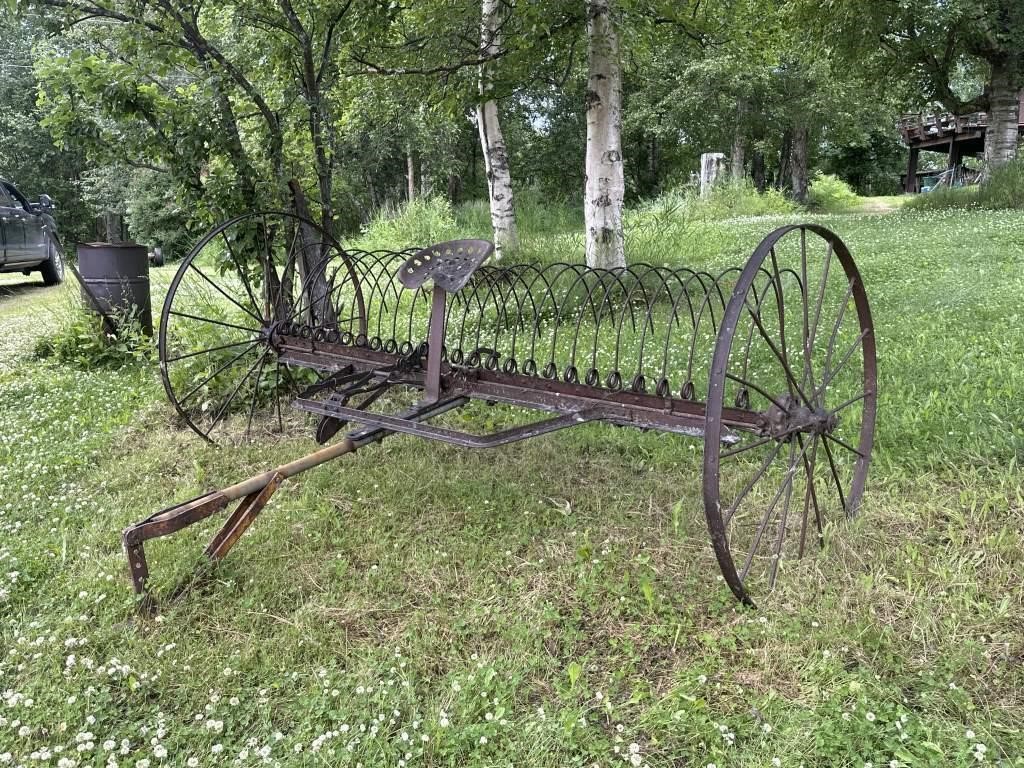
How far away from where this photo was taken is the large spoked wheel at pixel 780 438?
1930 millimetres

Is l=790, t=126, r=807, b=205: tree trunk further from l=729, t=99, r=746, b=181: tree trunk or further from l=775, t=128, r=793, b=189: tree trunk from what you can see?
l=775, t=128, r=793, b=189: tree trunk

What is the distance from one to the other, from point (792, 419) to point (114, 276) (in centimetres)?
567

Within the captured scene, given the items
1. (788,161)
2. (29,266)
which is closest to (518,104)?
(788,161)

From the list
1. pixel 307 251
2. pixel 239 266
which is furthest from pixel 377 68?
pixel 239 266

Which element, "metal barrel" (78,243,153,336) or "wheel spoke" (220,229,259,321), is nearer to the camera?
"wheel spoke" (220,229,259,321)

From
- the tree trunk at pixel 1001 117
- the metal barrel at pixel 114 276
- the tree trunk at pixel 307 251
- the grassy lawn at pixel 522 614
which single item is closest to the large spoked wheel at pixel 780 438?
the grassy lawn at pixel 522 614

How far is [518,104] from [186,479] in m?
19.9

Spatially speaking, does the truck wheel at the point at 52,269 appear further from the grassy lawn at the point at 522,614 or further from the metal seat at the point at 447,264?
the metal seat at the point at 447,264

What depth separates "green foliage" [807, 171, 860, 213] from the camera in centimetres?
2037

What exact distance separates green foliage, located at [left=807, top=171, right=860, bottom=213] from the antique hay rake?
53.9ft

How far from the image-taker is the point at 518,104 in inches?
842

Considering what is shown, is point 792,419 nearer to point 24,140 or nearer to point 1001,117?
point 1001,117

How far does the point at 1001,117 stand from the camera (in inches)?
520

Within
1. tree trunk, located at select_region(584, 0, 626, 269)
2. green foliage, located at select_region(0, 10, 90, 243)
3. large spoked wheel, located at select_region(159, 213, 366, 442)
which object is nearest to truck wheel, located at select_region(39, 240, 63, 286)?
large spoked wheel, located at select_region(159, 213, 366, 442)
